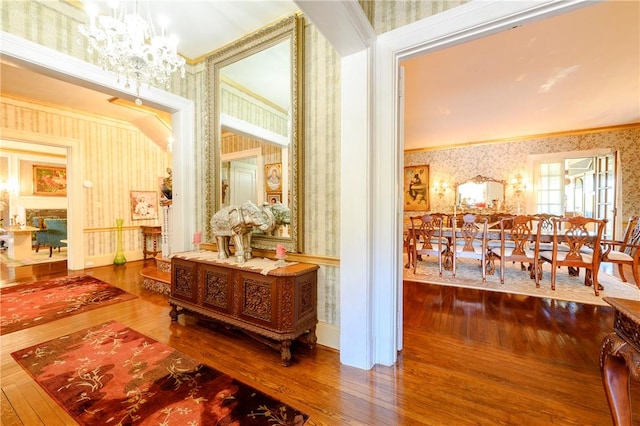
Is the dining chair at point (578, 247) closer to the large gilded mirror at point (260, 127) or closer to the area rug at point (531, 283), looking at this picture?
the area rug at point (531, 283)

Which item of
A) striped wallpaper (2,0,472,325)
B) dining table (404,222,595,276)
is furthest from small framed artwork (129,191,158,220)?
dining table (404,222,595,276)

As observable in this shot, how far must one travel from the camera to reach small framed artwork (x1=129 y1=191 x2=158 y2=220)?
5.76 m

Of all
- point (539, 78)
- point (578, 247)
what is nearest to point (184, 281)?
point (578, 247)

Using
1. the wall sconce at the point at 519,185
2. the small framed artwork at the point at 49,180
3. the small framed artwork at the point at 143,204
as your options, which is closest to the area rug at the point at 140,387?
the small framed artwork at the point at 143,204

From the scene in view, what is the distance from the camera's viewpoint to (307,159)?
89.4 inches

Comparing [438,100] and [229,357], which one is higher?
[438,100]

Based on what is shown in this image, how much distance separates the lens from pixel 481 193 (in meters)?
7.39

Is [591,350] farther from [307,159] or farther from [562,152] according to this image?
[562,152]

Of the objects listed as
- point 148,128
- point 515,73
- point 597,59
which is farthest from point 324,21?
point 148,128

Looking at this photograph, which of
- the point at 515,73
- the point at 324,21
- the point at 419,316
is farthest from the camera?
the point at 515,73

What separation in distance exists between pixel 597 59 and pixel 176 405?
5698 millimetres

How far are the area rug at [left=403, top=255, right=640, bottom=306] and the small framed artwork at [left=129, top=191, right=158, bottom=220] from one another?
5961 millimetres

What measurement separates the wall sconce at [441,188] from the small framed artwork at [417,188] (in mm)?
293

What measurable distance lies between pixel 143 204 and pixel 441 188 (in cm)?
829
